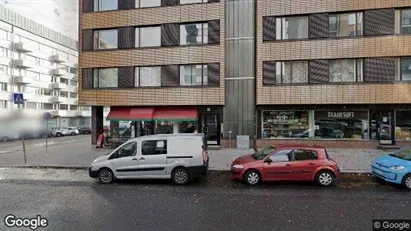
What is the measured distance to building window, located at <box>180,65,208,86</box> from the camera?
19.5m

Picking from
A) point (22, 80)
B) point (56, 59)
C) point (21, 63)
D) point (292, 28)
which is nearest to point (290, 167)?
point (292, 28)

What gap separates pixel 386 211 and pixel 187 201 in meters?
4.84

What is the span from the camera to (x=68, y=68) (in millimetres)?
60688

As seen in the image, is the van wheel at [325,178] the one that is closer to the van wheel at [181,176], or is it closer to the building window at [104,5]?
the van wheel at [181,176]

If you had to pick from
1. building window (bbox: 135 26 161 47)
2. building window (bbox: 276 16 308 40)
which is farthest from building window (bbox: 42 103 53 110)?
building window (bbox: 276 16 308 40)

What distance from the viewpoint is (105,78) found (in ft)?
69.2

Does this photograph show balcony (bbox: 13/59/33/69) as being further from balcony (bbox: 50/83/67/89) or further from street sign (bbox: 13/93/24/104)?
street sign (bbox: 13/93/24/104)

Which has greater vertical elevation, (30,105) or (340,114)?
(30,105)

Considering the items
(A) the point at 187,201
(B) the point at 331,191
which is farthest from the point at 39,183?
(B) the point at 331,191

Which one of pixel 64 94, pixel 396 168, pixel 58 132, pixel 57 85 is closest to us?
pixel 396 168

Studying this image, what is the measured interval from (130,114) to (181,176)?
11278mm

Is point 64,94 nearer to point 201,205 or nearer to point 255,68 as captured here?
point 255,68

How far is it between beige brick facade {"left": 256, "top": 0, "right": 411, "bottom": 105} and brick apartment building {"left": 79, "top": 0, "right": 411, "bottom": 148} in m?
0.06

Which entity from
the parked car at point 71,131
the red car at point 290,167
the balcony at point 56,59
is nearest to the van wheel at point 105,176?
the red car at point 290,167
